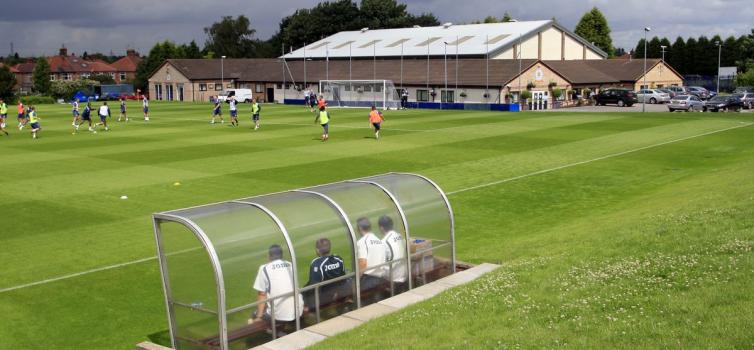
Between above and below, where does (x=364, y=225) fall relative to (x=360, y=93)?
below

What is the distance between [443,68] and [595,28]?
221ft

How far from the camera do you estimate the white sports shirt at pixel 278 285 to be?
10.1m

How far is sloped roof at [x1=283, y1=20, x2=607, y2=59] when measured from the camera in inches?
3147

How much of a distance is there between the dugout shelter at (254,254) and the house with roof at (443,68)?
54328 mm

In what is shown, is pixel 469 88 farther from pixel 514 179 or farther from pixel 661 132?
pixel 514 179

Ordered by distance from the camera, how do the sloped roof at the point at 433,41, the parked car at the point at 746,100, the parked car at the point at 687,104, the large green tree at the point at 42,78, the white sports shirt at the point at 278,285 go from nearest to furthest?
the white sports shirt at the point at 278,285 → the parked car at the point at 687,104 → the parked car at the point at 746,100 → the sloped roof at the point at 433,41 → the large green tree at the point at 42,78

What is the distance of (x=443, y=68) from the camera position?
7369 cm

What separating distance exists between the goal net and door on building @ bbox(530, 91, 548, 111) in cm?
1204

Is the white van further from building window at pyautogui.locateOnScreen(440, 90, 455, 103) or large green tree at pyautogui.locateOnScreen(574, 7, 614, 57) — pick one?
large green tree at pyautogui.locateOnScreen(574, 7, 614, 57)

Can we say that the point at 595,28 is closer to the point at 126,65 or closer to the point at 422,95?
the point at 422,95

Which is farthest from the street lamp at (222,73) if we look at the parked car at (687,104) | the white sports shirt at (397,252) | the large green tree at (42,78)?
the white sports shirt at (397,252)

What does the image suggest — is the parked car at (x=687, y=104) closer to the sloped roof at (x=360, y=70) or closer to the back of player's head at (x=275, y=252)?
the sloped roof at (x=360, y=70)

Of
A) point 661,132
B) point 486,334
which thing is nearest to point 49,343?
point 486,334

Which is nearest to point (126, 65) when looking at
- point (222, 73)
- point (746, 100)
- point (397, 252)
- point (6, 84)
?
point (6, 84)
